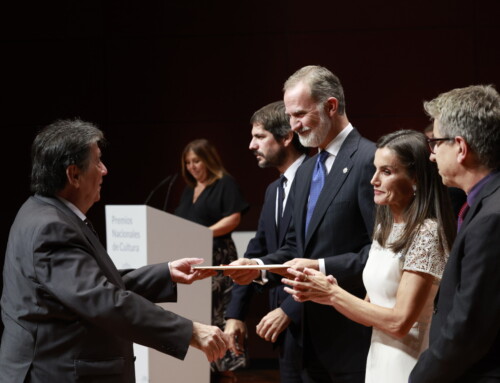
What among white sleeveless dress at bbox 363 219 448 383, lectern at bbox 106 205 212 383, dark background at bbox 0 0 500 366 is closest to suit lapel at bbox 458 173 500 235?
white sleeveless dress at bbox 363 219 448 383

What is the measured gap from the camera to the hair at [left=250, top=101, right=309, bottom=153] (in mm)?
3670

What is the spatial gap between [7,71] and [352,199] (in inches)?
183

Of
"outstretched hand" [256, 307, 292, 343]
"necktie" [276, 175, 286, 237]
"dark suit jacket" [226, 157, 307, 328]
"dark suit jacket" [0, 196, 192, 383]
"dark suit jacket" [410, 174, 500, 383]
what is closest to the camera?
"dark suit jacket" [410, 174, 500, 383]

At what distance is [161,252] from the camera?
12.8 feet

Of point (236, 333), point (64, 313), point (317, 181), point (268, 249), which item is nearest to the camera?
point (64, 313)

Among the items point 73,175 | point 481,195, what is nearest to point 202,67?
point 73,175

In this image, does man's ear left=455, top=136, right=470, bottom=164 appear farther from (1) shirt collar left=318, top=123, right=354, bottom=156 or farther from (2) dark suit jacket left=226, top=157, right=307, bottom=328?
(2) dark suit jacket left=226, top=157, right=307, bottom=328

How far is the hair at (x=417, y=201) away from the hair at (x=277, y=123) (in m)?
1.16

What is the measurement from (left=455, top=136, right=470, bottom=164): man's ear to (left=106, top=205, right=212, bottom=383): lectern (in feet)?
7.18

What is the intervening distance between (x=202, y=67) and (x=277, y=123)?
2.87 m

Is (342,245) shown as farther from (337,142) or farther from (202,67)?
(202,67)

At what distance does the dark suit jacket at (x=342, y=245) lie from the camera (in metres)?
2.69

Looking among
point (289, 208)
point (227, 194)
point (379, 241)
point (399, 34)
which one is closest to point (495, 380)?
point (379, 241)

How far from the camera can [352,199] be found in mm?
2742
